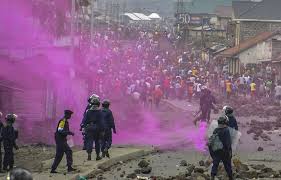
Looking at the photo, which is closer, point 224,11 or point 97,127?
point 97,127

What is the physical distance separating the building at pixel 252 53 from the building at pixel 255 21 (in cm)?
489

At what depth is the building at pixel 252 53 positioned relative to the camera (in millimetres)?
48406

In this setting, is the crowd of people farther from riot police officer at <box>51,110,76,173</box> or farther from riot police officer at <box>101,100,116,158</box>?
riot police officer at <box>51,110,76,173</box>

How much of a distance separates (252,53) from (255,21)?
898cm

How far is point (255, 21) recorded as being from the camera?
197 feet

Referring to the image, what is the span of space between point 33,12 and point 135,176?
31.2ft

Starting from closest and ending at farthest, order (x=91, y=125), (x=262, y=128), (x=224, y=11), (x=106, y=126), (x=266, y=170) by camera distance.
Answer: (x=266, y=170)
(x=91, y=125)
(x=106, y=126)
(x=262, y=128)
(x=224, y=11)

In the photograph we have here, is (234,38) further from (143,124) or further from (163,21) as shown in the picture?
(163,21)

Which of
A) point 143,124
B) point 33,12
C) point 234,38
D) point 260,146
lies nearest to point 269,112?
point 143,124

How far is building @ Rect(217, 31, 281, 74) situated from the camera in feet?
159

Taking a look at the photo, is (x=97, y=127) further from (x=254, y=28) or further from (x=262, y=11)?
(x=262, y=11)

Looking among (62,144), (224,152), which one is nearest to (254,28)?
(62,144)

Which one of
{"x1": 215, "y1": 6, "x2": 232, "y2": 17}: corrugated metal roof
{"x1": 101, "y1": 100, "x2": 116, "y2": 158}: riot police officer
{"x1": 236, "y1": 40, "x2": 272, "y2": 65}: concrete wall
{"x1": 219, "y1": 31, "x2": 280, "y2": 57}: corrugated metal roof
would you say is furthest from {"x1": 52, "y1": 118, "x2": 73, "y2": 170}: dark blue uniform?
{"x1": 215, "y1": 6, "x2": 232, "y2": 17}: corrugated metal roof

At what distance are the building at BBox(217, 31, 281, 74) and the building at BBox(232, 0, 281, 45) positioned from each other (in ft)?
16.0
